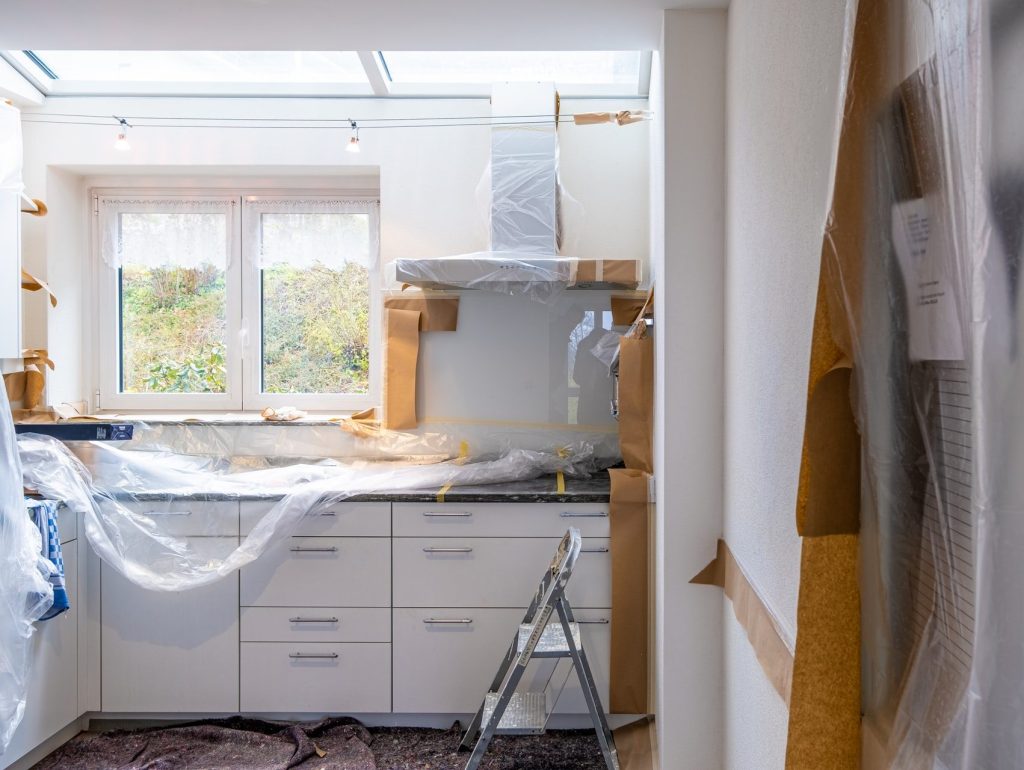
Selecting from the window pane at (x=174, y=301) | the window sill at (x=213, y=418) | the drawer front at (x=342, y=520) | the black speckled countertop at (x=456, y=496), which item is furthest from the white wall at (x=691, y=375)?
the window pane at (x=174, y=301)

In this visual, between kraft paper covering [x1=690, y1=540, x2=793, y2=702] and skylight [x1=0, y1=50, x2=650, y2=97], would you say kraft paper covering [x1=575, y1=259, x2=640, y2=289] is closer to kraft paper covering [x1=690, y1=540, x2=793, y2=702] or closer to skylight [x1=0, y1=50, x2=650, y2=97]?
skylight [x1=0, y1=50, x2=650, y2=97]

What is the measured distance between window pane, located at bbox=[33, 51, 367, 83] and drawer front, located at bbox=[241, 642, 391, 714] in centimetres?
218

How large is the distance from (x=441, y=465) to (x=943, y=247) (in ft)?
7.76

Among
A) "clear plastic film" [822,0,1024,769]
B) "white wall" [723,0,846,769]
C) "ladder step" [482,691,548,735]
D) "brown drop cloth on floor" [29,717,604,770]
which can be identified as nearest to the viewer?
"clear plastic film" [822,0,1024,769]

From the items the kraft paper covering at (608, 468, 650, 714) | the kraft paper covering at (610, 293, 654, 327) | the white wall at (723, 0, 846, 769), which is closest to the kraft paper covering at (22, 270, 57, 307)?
the kraft paper covering at (610, 293, 654, 327)

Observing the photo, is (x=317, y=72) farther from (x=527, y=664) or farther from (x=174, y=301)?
(x=527, y=664)

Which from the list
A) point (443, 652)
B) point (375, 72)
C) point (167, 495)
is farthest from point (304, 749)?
point (375, 72)

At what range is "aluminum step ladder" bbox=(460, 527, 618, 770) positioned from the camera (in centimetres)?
208

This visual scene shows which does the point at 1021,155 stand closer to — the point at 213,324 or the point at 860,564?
the point at 860,564

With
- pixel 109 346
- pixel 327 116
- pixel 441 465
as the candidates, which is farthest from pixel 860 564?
pixel 109 346

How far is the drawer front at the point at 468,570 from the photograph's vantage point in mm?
2539

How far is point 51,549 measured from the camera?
7.29 ft

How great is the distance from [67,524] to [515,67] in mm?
2336

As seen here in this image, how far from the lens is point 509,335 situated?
3098 millimetres
